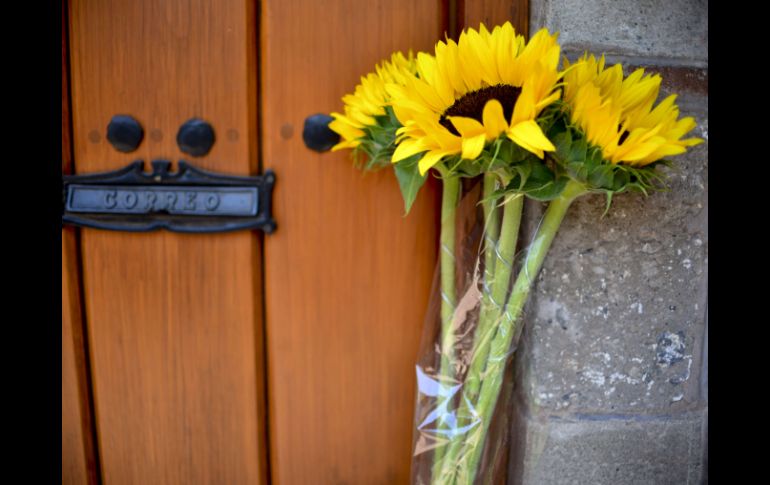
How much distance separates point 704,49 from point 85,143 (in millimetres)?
789

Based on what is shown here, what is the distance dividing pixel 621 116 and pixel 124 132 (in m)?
0.59

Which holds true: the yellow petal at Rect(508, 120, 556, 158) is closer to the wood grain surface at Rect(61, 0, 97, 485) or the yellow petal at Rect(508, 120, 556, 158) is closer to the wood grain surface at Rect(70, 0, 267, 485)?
the wood grain surface at Rect(70, 0, 267, 485)

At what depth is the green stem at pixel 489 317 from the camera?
1.66ft

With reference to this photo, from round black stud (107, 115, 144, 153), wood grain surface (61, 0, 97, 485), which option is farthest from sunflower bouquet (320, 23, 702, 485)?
wood grain surface (61, 0, 97, 485)

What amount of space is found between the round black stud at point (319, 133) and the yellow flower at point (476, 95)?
0.16 metres

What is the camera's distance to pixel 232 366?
2.09ft

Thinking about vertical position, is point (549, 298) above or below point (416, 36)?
below

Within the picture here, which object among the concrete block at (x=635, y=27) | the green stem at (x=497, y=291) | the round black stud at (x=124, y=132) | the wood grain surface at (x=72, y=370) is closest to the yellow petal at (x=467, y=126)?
the green stem at (x=497, y=291)

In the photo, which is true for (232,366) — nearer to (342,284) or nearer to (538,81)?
(342,284)

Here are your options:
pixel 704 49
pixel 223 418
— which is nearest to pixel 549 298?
pixel 704 49

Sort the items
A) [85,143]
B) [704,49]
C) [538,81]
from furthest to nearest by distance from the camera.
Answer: [85,143], [704,49], [538,81]

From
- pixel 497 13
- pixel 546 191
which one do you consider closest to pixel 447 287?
pixel 546 191

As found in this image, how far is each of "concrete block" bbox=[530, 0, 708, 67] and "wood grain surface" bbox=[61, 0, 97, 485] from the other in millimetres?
645

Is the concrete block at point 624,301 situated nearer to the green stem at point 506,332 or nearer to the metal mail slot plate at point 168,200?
the green stem at point 506,332
